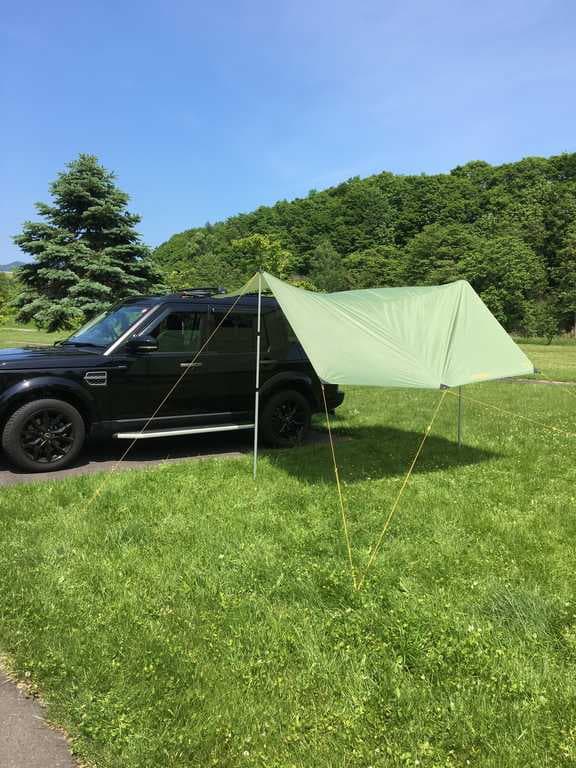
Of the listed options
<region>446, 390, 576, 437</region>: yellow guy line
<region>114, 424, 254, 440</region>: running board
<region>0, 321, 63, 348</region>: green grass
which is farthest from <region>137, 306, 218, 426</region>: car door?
<region>0, 321, 63, 348</region>: green grass

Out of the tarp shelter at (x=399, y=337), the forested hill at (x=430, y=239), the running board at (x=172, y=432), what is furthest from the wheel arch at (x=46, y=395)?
the forested hill at (x=430, y=239)

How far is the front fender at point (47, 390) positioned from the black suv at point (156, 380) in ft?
0.03

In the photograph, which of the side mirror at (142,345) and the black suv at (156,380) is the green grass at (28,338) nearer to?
the black suv at (156,380)

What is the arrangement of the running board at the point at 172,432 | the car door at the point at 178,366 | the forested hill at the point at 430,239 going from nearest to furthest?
1. the running board at the point at 172,432
2. the car door at the point at 178,366
3. the forested hill at the point at 430,239

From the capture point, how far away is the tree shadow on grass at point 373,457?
6168mm

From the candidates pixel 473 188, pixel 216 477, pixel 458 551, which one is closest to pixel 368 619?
pixel 458 551

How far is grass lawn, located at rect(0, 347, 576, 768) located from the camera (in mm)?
2387

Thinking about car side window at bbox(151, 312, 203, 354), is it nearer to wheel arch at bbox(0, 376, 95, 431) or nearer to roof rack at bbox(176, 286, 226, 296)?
roof rack at bbox(176, 286, 226, 296)

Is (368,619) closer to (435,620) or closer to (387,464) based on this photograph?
(435,620)

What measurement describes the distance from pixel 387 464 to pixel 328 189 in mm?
95015

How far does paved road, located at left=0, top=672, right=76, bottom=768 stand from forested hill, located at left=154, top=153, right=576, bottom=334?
57506 millimetres

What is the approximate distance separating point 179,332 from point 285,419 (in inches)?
71.6

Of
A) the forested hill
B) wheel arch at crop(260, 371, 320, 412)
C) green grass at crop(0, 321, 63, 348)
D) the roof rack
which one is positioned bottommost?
wheel arch at crop(260, 371, 320, 412)

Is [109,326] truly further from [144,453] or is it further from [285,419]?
[285,419]
